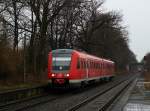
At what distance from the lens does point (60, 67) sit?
30203 mm

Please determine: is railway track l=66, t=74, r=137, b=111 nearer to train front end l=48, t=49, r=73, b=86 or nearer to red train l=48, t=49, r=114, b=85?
red train l=48, t=49, r=114, b=85

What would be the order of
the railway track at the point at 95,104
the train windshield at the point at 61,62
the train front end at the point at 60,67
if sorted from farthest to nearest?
the train windshield at the point at 61,62 → the train front end at the point at 60,67 → the railway track at the point at 95,104

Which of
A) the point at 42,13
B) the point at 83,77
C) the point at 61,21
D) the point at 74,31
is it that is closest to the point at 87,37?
the point at 74,31

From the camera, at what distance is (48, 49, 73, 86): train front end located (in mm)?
29891

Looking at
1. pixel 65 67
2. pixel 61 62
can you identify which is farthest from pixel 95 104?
pixel 61 62

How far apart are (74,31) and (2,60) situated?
2925cm

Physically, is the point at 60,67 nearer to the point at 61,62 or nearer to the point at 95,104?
the point at 61,62

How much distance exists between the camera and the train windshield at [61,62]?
99.1ft

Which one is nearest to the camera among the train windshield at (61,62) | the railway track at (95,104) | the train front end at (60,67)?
the railway track at (95,104)

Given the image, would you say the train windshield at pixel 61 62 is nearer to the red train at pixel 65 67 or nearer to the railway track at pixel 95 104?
the red train at pixel 65 67

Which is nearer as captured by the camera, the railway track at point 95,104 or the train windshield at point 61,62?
the railway track at point 95,104

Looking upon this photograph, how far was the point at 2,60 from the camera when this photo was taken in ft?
98.3

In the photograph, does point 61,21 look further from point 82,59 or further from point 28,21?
point 82,59

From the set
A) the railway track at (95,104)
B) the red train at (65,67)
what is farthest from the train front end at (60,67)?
the railway track at (95,104)
